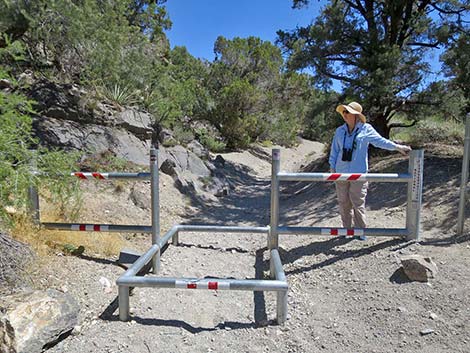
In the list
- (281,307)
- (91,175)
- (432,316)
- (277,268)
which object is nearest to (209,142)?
(91,175)

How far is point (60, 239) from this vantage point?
14.7ft

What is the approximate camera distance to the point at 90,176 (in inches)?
169

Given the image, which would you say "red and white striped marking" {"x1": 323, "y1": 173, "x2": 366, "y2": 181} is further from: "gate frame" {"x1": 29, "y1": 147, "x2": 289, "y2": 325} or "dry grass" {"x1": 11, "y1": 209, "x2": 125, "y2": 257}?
A: "dry grass" {"x1": 11, "y1": 209, "x2": 125, "y2": 257}

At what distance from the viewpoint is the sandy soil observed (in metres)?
2.91

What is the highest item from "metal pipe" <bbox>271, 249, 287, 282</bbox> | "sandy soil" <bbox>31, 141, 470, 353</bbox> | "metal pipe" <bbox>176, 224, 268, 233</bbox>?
"metal pipe" <bbox>176, 224, 268, 233</bbox>

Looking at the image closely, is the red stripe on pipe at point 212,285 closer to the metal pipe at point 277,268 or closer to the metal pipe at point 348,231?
the metal pipe at point 277,268

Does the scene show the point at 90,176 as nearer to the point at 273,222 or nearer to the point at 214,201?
the point at 273,222

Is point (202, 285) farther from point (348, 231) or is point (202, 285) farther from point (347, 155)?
point (347, 155)

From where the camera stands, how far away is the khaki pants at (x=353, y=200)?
471 centimetres

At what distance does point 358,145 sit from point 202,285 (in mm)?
2749

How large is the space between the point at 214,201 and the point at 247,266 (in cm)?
476

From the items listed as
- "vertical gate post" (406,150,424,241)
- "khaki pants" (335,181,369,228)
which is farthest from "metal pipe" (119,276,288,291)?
"vertical gate post" (406,150,424,241)

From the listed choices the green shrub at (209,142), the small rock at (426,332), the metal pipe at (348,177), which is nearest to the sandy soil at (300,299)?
the small rock at (426,332)

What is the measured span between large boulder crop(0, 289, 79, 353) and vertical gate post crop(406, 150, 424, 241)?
3.81 meters
